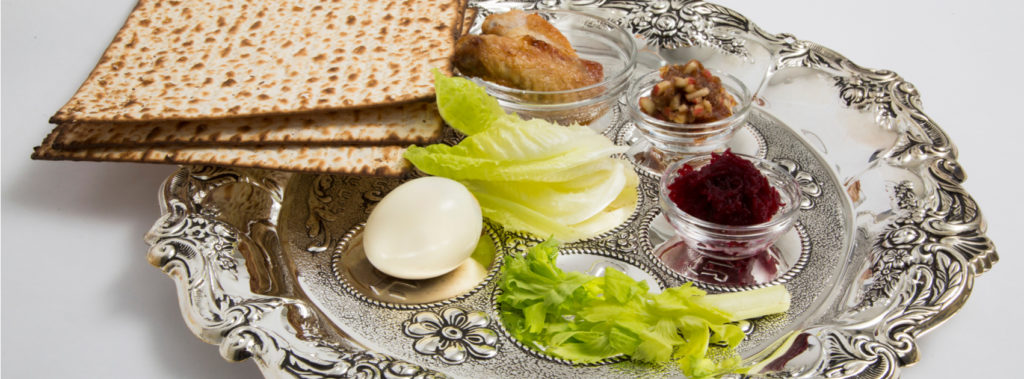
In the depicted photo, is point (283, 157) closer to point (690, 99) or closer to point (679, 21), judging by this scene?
point (690, 99)

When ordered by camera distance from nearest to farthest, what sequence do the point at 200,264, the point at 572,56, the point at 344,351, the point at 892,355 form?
the point at 892,355
the point at 344,351
the point at 200,264
the point at 572,56

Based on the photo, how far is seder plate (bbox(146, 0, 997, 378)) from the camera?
184 cm

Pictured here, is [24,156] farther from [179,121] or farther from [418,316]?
[418,316]

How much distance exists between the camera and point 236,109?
2.34 meters

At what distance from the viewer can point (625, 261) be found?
2225mm

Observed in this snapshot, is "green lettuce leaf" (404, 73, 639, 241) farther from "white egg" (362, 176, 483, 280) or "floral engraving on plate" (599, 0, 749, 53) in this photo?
"floral engraving on plate" (599, 0, 749, 53)

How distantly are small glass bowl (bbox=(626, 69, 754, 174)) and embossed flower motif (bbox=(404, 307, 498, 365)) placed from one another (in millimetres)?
914

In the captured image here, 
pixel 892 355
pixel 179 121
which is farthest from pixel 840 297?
pixel 179 121

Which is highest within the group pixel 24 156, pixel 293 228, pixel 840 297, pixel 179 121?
pixel 840 297

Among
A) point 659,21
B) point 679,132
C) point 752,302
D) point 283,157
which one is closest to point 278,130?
point 283,157

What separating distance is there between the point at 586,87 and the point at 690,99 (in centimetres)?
35

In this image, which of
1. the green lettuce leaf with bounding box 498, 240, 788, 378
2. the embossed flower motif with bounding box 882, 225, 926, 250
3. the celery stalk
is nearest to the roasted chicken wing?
the green lettuce leaf with bounding box 498, 240, 788, 378

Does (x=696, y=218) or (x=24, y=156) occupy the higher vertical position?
(x=696, y=218)

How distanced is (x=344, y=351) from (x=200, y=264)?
0.50m
